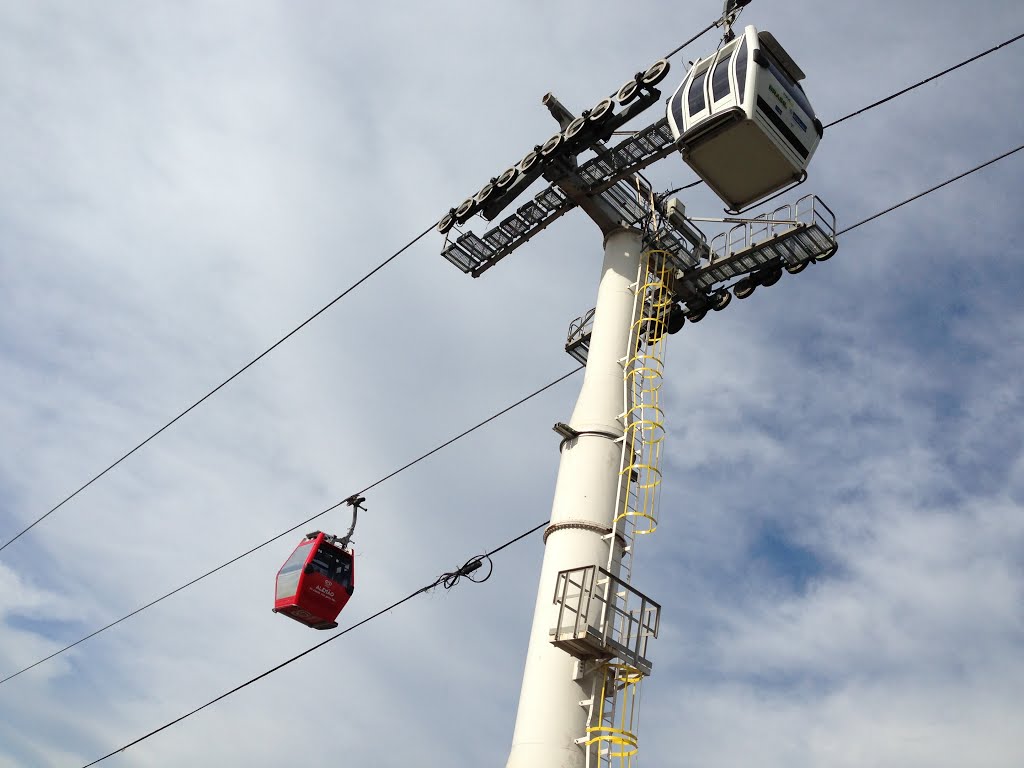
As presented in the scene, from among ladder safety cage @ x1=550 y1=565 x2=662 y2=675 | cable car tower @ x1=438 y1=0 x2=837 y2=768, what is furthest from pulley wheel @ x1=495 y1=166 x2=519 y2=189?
ladder safety cage @ x1=550 y1=565 x2=662 y2=675

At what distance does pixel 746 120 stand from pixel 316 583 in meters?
14.1

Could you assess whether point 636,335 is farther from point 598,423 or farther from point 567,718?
point 567,718

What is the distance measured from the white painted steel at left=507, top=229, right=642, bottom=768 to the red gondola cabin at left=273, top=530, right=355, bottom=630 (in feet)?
28.3

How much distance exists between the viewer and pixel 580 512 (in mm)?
16672

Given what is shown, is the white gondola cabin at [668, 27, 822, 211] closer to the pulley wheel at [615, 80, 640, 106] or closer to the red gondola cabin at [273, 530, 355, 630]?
the pulley wheel at [615, 80, 640, 106]

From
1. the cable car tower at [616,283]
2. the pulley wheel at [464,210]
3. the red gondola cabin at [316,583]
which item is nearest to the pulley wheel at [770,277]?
the cable car tower at [616,283]

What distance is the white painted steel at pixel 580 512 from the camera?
1480 cm

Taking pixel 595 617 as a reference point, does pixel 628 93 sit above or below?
above

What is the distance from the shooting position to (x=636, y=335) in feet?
62.2

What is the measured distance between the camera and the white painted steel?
583 inches

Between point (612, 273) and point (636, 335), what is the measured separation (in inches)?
58.2

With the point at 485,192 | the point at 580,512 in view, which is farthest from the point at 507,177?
the point at 580,512

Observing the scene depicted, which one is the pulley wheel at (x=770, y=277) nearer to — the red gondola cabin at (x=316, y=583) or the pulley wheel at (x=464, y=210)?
the pulley wheel at (x=464, y=210)

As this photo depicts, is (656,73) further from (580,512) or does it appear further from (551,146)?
(580,512)
